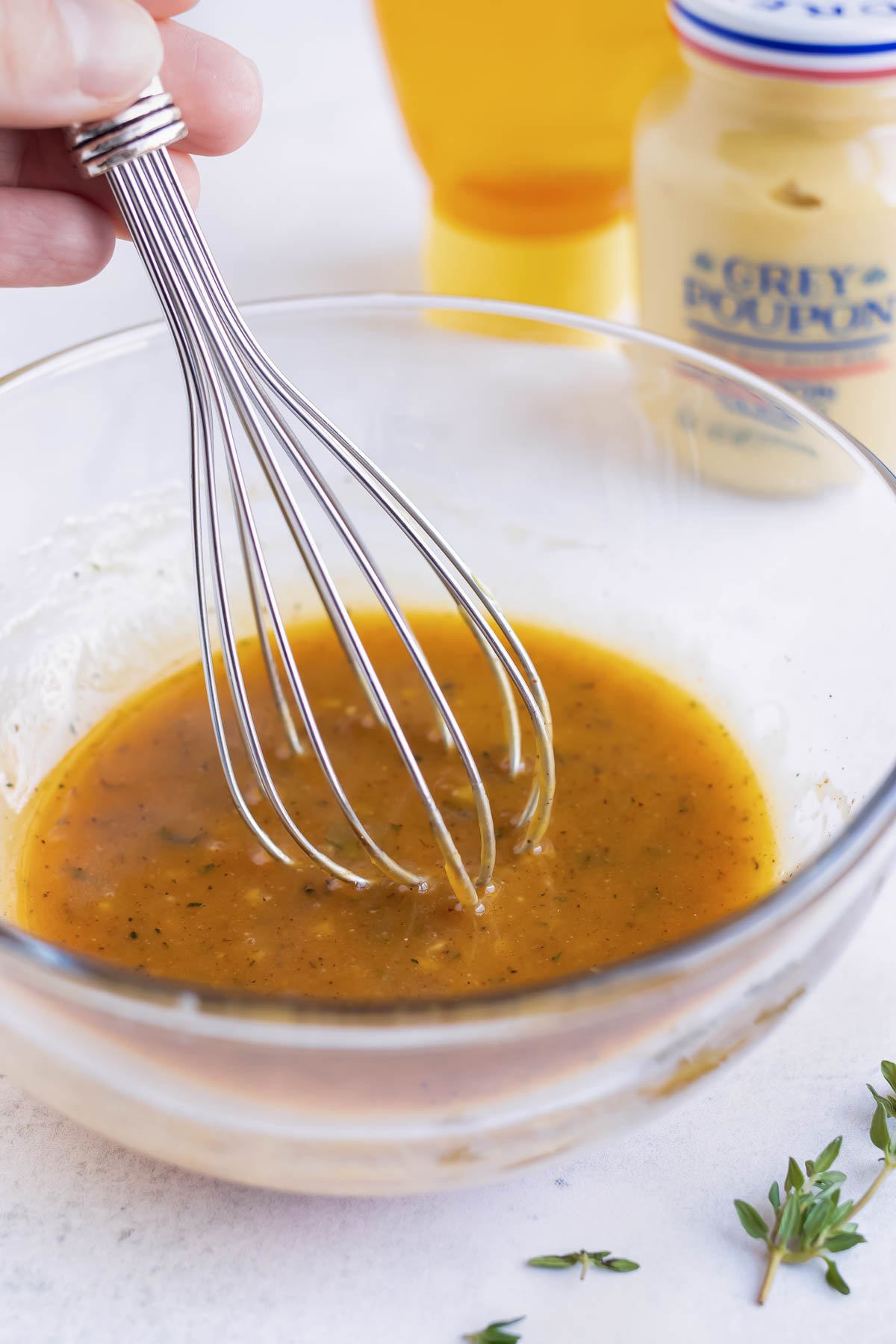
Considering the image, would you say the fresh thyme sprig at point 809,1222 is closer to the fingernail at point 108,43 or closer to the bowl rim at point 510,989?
the bowl rim at point 510,989

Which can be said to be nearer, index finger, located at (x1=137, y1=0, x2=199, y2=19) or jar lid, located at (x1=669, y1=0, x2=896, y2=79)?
index finger, located at (x1=137, y1=0, x2=199, y2=19)

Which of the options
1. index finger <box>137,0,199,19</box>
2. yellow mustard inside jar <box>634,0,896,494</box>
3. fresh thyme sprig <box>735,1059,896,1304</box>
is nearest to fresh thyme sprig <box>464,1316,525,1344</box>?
fresh thyme sprig <box>735,1059,896,1304</box>

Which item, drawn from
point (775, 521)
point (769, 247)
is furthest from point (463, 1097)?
point (769, 247)

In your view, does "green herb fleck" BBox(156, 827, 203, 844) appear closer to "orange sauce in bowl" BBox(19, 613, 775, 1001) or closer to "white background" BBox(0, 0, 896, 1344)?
"orange sauce in bowl" BBox(19, 613, 775, 1001)

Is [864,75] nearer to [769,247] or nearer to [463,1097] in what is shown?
[769,247]

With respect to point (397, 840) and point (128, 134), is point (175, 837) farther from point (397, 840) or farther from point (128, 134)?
point (128, 134)

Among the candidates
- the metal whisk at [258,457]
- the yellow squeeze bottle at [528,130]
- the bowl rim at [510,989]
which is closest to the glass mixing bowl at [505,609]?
the bowl rim at [510,989]
